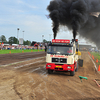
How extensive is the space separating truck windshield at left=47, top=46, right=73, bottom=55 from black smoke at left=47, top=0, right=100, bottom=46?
6.52 m

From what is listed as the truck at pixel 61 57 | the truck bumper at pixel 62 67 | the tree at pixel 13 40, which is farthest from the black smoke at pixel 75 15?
the tree at pixel 13 40

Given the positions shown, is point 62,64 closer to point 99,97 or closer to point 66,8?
point 99,97

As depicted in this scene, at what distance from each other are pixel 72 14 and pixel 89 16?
3822mm

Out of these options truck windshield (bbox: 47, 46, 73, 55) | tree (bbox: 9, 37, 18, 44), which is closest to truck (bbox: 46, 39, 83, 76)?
truck windshield (bbox: 47, 46, 73, 55)

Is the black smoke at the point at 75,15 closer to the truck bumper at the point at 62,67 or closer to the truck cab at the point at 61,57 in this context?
the truck cab at the point at 61,57

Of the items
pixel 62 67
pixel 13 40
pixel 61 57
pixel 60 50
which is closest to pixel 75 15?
pixel 60 50

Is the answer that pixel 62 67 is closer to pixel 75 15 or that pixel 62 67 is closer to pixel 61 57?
pixel 61 57

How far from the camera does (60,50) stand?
8633 millimetres

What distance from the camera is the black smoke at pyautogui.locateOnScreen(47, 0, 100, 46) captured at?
15.1 meters

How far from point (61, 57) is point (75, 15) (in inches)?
344

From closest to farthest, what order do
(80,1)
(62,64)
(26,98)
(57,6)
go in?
1. (26,98)
2. (62,64)
3. (80,1)
4. (57,6)

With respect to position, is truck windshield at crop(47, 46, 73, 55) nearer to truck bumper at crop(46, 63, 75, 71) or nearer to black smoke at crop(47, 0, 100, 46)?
truck bumper at crop(46, 63, 75, 71)

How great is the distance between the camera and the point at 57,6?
16344 mm

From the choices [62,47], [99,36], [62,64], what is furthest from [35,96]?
[99,36]
